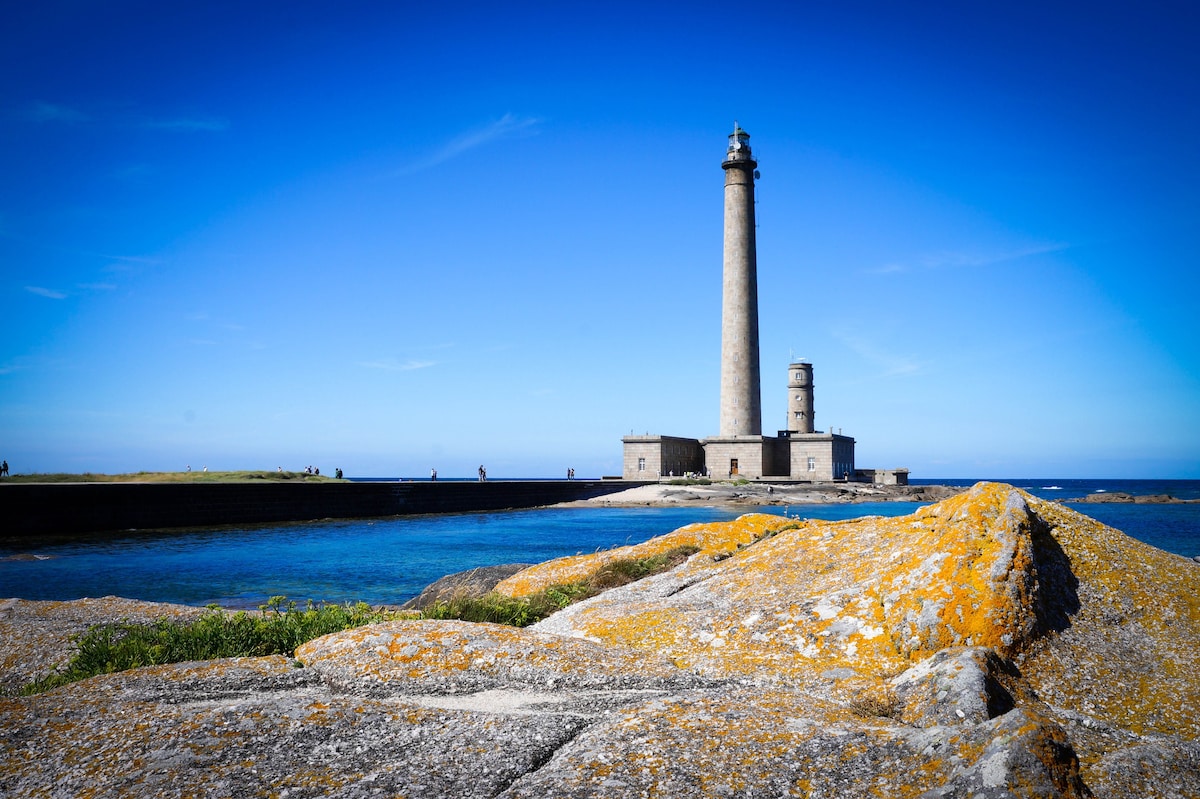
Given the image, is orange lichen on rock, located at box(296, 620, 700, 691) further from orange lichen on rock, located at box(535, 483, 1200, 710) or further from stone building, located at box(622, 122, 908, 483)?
stone building, located at box(622, 122, 908, 483)

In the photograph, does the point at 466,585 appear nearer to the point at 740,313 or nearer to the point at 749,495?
the point at 749,495

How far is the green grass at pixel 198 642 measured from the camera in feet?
19.8

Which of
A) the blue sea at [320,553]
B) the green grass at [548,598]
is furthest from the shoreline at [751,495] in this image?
the green grass at [548,598]

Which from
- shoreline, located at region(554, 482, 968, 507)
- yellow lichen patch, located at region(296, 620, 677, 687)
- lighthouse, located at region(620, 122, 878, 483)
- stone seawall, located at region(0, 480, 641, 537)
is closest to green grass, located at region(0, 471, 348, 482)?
stone seawall, located at region(0, 480, 641, 537)

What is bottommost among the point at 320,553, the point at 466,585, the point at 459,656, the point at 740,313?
the point at 320,553

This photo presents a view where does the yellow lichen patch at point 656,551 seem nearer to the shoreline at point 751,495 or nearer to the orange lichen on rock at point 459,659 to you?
the orange lichen on rock at point 459,659

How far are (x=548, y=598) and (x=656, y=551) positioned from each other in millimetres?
2195

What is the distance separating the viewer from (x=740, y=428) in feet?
227

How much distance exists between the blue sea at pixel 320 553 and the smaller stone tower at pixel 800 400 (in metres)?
25.6

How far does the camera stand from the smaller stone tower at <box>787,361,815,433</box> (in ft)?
254

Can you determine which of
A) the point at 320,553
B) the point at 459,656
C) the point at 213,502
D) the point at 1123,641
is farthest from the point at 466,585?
the point at 213,502

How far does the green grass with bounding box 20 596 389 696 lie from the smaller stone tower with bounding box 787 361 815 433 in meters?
73.4

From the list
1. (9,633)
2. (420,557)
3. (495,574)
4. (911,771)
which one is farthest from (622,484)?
(911,771)

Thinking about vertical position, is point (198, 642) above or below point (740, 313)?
below
